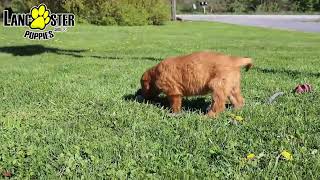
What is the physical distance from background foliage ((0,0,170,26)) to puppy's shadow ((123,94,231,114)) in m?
20.7

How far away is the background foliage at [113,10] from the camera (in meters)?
27.6

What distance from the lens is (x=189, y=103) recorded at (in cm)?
673

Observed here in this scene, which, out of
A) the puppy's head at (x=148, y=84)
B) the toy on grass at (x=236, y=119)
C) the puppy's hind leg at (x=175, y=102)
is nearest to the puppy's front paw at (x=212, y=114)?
the toy on grass at (x=236, y=119)

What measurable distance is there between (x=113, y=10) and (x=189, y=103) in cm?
2419

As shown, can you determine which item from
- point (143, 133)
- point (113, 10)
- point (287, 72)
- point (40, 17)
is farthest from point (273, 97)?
point (113, 10)

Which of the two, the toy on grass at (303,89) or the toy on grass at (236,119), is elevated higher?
the toy on grass at (303,89)

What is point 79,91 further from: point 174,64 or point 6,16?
point 6,16

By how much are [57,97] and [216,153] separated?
11.9ft

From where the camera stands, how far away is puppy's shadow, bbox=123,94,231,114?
6305 millimetres

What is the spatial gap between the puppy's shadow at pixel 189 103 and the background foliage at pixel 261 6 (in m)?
55.2

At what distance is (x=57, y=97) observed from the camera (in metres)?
7.16

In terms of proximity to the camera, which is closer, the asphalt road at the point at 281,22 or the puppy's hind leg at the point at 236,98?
the puppy's hind leg at the point at 236,98

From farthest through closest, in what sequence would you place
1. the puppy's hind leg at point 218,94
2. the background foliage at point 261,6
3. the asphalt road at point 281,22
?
1. the background foliage at point 261,6
2. the asphalt road at point 281,22
3. the puppy's hind leg at point 218,94

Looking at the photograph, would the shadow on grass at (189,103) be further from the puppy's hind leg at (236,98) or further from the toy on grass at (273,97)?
the toy on grass at (273,97)
